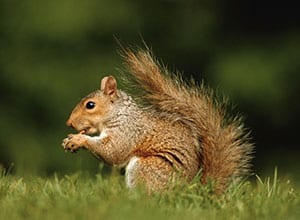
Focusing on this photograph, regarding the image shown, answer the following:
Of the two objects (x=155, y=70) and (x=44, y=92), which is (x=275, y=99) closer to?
(x=44, y=92)

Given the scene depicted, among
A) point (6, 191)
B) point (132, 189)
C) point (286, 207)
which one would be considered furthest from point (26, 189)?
point (286, 207)

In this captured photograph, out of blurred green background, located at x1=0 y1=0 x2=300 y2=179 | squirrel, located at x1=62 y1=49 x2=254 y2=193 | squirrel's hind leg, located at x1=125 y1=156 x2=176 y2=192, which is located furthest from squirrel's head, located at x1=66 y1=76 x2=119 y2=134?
blurred green background, located at x1=0 y1=0 x2=300 y2=179

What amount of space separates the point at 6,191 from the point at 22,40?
9.09m

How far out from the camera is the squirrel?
592 cm

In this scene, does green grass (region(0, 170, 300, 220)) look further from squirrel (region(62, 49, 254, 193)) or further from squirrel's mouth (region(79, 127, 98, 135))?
squirrel's mouth (region(79, 127, 98, 135))

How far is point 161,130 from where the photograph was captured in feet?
19.7

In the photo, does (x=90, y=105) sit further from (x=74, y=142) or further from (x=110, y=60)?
(x=110, y=60)

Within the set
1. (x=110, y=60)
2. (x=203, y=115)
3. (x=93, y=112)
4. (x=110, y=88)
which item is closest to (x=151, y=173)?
(x=203, y=115)

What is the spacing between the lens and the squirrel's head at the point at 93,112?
6234 mm

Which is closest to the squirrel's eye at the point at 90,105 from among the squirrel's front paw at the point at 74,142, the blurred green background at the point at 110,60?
the squirrel's front paw at the point at 74,142

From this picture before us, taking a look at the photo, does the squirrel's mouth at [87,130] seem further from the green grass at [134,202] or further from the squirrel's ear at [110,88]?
the green grass at [134,202]

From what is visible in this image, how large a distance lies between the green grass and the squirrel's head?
525mm

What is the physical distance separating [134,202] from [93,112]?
1.37 metres

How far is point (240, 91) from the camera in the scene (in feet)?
43.2
